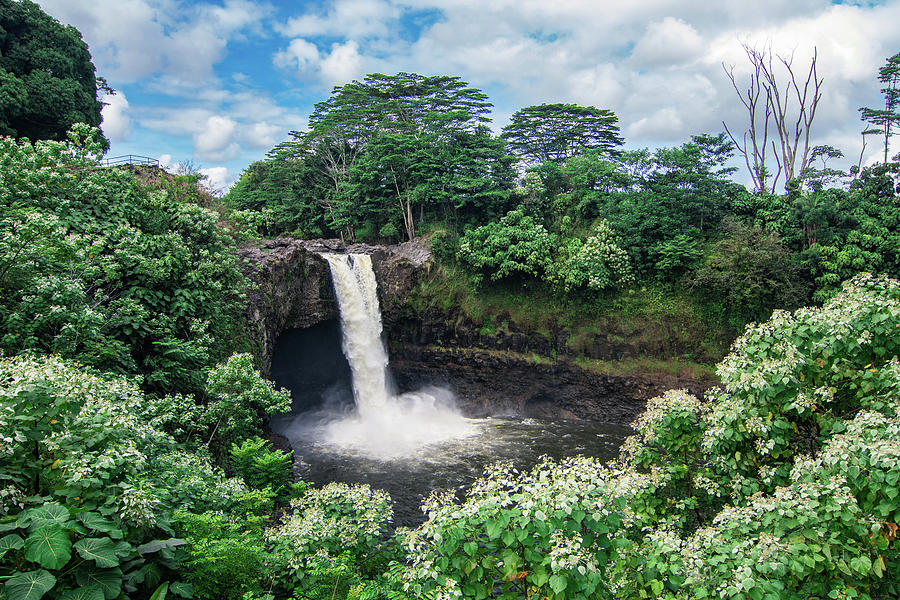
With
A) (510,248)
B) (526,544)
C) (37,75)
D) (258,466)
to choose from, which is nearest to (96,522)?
(526,544)

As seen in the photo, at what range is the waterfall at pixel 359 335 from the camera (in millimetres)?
20625

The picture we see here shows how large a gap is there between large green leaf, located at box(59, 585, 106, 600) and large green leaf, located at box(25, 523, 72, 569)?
322 mm

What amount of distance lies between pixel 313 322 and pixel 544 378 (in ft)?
34.2

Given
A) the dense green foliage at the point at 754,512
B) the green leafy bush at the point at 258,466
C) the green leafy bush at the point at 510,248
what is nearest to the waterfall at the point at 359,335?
the green leafy bush at the point at 510,248

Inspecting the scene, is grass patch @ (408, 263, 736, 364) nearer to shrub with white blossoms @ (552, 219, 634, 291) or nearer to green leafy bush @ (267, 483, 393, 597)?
shrub with white blossoms @ (552, 219, 634, 291)

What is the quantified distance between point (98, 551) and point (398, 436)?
14.5 metres

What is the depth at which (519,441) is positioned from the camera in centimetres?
1755

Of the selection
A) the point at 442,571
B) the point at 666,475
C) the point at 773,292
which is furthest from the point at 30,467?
the point at 773,292

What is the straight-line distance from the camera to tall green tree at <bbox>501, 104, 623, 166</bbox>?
→ 91.9ft

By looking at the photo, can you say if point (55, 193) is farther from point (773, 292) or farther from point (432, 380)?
point (773, 292)

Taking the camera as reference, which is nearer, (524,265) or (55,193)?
(55,193)

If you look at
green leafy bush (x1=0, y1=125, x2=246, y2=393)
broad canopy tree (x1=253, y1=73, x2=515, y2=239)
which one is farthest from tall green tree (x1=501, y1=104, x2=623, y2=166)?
green leafy bush (x1=0, y1=125, x2=246, y2=393)

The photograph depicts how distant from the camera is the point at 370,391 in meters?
20.7

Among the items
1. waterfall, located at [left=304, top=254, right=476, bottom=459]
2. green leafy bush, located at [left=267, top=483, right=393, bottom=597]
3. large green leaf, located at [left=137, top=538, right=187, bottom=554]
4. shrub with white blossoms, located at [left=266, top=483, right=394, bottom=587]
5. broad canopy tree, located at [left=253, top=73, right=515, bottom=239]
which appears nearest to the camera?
large green leaf, located at [left=137, top=538, right=187, bottom=554]
